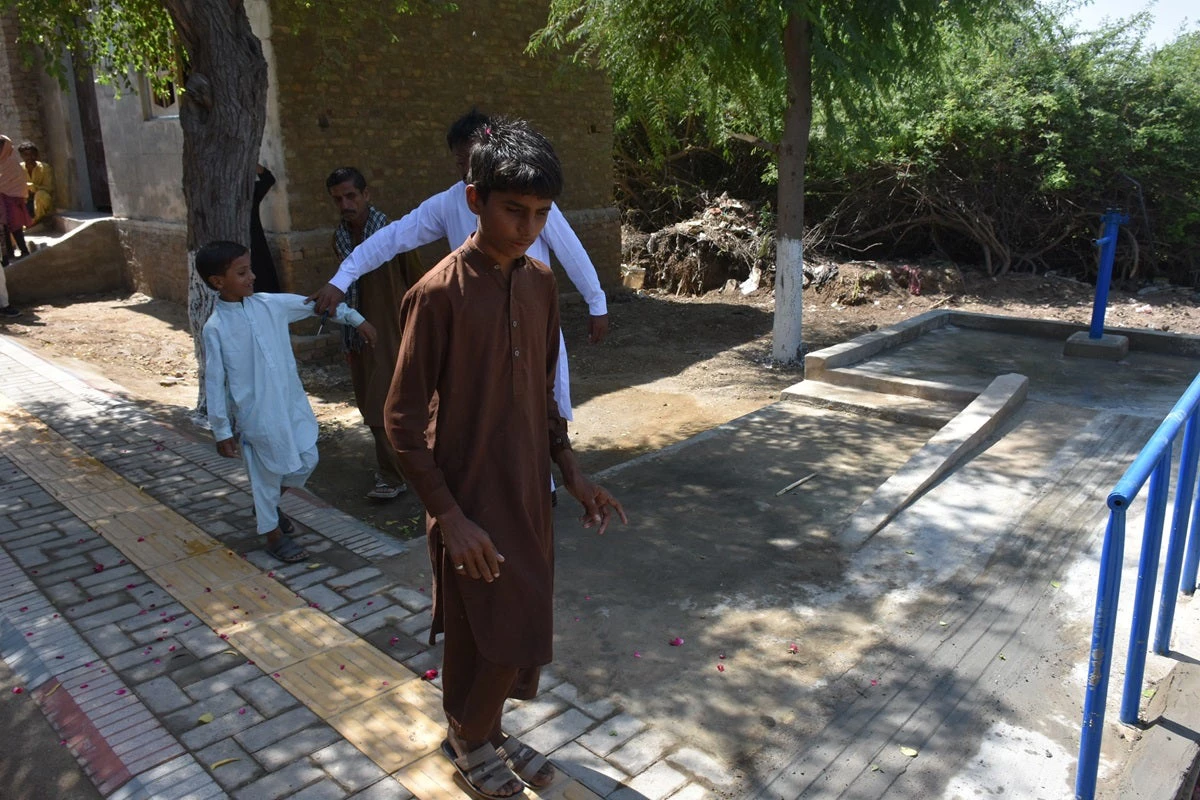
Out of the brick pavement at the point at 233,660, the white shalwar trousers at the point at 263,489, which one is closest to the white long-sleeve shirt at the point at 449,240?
the white shalwar trousers at the point at 263,489

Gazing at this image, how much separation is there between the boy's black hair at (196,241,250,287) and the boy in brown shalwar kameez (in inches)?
81.2

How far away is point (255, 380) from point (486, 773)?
2.36 m

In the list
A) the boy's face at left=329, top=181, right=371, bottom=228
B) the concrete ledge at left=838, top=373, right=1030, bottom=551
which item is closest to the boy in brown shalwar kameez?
the concrete ledge at left=838, top=373, right=1030, bottom=551

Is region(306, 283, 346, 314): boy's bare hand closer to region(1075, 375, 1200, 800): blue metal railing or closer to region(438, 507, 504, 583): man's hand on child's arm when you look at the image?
region(438, 507, 504, 583): man's hand on child's arm

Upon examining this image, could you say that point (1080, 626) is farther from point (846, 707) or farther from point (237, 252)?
point (237, 252)

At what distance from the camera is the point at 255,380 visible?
4238 mm

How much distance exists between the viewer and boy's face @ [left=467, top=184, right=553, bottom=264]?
2.28 meters

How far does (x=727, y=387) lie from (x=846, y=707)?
5.25 meters

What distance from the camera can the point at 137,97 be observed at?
35.8 ft

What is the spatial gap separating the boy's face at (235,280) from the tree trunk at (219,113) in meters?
2.41

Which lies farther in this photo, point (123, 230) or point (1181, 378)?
point (123, 230)

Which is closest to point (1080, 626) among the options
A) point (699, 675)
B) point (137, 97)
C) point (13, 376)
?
point (699, 675)

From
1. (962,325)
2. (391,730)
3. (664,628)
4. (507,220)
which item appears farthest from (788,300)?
(507,220)

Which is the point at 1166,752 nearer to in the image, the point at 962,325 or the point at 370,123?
the point at 962,325
